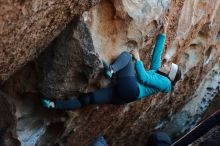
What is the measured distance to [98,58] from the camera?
470 centimetres

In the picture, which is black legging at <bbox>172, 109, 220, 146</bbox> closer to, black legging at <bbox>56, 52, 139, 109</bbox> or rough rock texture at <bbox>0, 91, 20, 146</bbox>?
black legging at <bbox>56, 52, 139, 109</bbox>

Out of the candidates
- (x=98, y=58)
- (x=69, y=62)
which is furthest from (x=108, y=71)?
(x=69, y=62)

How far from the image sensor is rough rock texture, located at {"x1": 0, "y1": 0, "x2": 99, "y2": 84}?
3543 millimetres

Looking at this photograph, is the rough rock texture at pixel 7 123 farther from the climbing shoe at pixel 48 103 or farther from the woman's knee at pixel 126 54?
the woman's knee at pixel 126 54

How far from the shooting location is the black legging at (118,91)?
490cm

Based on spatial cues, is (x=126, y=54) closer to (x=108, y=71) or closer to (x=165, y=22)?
(x=108, y=71)

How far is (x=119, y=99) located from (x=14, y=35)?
1.79 meters

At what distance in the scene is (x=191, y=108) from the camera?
855cm

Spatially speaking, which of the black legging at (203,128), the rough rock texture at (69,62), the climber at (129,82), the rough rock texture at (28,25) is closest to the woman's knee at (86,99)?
the climber at (129,82)

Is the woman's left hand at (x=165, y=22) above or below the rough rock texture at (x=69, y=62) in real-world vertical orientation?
above

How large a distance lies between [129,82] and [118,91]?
0.19m

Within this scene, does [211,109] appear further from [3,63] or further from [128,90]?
[3,63]

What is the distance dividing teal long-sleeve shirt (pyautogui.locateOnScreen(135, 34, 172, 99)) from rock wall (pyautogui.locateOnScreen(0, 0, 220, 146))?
14cm

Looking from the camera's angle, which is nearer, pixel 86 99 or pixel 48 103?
pixel 48 103
